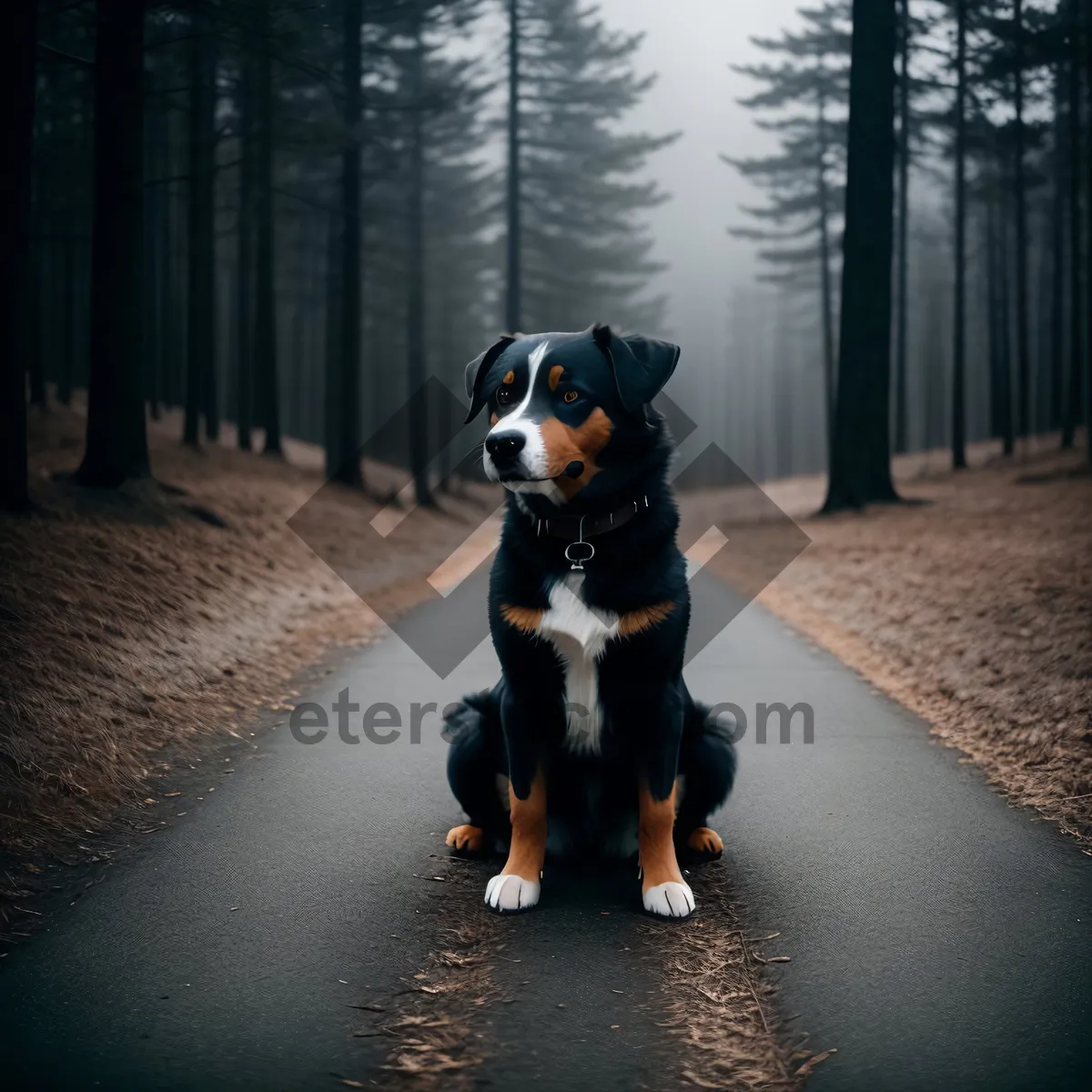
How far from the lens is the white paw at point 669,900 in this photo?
11.6 ft

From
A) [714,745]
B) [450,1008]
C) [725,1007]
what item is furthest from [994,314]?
[450,1008]

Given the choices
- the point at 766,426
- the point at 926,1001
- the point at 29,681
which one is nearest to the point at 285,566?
the point at 29,681

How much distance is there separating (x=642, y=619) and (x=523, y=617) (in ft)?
1.45

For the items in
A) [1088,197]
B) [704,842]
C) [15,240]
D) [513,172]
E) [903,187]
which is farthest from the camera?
[903,187]

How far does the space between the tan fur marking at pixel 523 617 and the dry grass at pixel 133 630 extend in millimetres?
2154

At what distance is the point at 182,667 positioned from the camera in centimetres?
654

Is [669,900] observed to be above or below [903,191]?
below

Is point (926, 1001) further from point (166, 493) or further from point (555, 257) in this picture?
point (555, 257)

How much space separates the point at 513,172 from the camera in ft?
86.3

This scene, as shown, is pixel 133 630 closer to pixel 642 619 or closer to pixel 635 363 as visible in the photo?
pixel 642 619

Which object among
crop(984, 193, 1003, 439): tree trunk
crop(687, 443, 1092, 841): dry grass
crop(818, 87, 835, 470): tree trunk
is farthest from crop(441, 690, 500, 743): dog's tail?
crop(984, 193, 1003, 439): tree trunk

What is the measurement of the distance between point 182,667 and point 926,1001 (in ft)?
16.8

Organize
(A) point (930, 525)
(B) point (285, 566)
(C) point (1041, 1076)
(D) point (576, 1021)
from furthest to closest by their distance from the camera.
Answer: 1. (A) point (930, 525)
2. (B) point (285, 566)
3. (D) point (576, 1021)
4. (C) point (1041, 1076)

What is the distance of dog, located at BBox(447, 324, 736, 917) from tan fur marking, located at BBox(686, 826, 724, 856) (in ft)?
1.20
